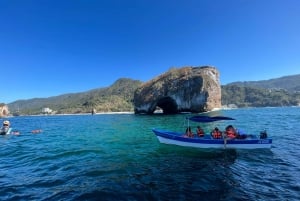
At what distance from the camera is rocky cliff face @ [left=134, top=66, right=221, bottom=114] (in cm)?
8438

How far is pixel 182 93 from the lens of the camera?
86.6 metres

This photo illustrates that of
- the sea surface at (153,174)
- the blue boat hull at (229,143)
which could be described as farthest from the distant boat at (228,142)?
the sea surface at (153,174)

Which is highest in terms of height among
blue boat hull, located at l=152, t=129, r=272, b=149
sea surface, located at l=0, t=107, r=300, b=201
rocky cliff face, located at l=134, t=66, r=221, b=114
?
rocky cliff face, located at l=134, t=66, r=221, b=114

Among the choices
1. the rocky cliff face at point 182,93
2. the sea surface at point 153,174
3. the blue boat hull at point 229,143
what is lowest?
the sea surface at point 153,174

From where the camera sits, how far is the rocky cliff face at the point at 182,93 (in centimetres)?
8438

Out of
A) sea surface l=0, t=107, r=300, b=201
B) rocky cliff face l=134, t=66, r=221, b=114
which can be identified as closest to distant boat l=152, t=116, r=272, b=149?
sea surface l=0, t=107, r=300, b=201

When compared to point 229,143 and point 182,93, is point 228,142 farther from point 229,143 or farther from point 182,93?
point 182,93

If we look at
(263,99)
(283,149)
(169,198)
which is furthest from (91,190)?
(263,99)

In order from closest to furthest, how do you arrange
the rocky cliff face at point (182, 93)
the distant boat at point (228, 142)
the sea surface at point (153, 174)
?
1. the sea surface at point (153, 174)
2. the distant boat at point (228, 142)
3. the rocky cliff face at point (182, 93)

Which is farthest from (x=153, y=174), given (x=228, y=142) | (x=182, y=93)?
(x=182, y=93)

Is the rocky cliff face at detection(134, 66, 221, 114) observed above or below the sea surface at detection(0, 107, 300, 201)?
above

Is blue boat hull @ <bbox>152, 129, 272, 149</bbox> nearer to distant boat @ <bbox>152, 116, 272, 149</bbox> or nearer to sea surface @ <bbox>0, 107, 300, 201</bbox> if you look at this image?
distant boat @ <bbox>152, 116, 272, 149</bbox>

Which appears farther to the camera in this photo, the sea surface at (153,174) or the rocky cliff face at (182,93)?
the rocky cliff face at (182,93)

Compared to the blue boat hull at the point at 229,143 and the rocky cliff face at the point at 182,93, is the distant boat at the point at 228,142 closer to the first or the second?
the blue boat hull at the point at 229,143
